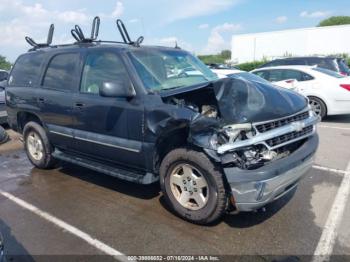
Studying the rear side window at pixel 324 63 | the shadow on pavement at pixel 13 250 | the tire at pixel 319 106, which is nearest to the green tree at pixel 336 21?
the rear side window at pixel 324 63

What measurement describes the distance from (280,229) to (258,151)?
0.92 m

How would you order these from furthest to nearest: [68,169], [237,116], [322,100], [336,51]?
1. [336,51]
2. [322,100]
3. [68,169]
4. [237,116]

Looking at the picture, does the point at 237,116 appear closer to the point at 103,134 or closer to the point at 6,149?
the point at 103,134

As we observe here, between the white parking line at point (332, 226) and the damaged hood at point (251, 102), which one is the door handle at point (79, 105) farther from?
the white parking line at point (332, 226)

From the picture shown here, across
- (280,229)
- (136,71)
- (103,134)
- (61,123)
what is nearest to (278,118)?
(280,229)

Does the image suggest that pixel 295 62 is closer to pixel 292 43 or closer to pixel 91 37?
pixel 91 37

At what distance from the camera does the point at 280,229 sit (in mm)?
3604

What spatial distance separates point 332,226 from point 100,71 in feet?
10.9

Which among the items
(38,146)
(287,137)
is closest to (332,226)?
(287,137)

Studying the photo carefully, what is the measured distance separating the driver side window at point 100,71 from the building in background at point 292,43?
140 feet

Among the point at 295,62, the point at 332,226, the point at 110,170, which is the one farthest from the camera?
the point at 295,62

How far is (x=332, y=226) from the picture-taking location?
363 cm

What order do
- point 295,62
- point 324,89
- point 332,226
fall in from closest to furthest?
point 332,226
point 324,89
point 295,62

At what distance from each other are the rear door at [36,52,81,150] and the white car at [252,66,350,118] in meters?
6.34
